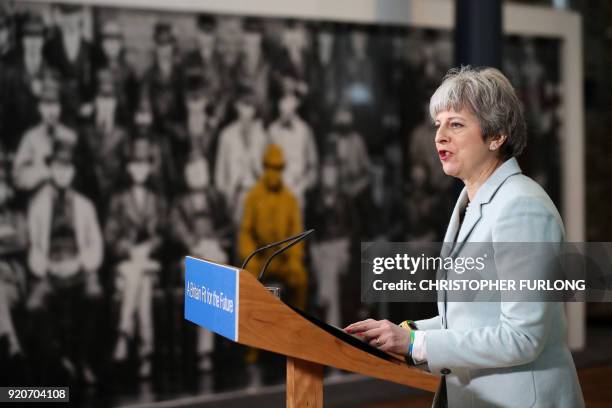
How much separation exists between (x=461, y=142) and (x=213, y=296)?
716 millimetres

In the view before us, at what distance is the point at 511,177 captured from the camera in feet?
7.29

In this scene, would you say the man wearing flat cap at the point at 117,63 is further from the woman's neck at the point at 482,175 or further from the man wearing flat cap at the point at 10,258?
the woman's neck at the point at 482,175

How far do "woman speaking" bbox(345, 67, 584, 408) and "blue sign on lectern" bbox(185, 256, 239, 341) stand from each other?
0.36 metres

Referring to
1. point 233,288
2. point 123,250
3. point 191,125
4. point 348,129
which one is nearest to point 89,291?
point 123,250

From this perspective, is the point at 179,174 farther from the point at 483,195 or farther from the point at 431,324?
the point at 483,195

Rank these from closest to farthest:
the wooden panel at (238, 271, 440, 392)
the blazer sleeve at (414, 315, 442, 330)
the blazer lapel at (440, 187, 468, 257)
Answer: the wooden panel at (238, 271, 440, 392) < the blazer lapel at (440, 187, 468, 257) < the blazer sleeve at (414, 315, 442, 330)

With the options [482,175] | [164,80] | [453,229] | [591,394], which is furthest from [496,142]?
[591,394]

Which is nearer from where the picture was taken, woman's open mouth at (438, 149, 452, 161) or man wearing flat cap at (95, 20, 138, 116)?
woman's open mouth at (438, 149, 452, 161)

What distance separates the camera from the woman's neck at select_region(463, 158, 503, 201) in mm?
2301

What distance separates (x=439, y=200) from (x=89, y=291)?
3.06 meters

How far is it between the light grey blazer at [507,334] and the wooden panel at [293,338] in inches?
4.1

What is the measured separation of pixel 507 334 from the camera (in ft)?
6.79

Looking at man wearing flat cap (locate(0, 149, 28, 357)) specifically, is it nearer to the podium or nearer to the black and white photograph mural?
the black and white photograph mural

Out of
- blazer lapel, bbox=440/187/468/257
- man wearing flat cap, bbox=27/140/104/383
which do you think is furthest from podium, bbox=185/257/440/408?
man wearing flat cap, bbox=27/140/104/383
